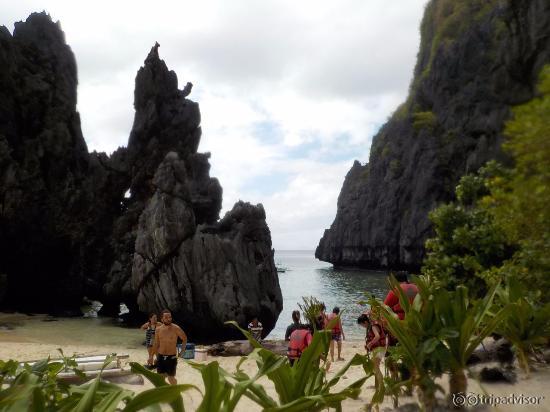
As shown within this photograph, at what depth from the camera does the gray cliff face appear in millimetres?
41719

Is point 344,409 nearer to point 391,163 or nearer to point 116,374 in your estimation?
point 116,374

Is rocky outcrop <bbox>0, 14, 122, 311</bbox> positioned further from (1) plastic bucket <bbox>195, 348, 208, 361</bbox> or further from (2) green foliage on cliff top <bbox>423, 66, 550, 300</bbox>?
(2) green foliage on cliff top <bbox>423, 66, 550, 300</bbox>

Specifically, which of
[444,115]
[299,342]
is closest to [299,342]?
[299,342]

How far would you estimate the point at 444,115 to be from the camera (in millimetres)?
58938

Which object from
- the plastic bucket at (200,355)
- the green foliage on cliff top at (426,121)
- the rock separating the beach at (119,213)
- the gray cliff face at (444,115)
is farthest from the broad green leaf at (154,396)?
the green foliage on cliff top at (426,121)

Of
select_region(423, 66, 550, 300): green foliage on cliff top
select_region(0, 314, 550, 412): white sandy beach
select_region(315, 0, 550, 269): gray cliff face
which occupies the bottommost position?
select_region(0, 314, 550, 412): white sandy beach

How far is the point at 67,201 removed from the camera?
125ft

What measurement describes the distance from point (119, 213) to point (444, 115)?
4444 cm

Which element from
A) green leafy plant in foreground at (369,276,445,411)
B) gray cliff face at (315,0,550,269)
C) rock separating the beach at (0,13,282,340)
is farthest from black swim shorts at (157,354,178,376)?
gray cliff face at (315,0,550,269)

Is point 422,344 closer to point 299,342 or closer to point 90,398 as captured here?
point 90,398

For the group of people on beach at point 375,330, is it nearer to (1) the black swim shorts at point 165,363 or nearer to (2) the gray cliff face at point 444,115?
(1) the black swim shorts at point 165,363

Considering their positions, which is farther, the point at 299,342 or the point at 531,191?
the point at 299,342

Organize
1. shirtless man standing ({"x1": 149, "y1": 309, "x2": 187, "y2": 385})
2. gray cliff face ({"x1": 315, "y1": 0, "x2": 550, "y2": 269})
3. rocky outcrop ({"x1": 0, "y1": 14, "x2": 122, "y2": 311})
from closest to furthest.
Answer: shirtless man standing ({"x1": 149, "y1": 309, "x2": 187, "y2": 385}) < rocky outcrop ({"x1": 0, "y1": 14, "x2": 122, "y2": 311}) < gray cliff face ({"x1": 315, "y1": 0, "x2": 550, "y2": 269})

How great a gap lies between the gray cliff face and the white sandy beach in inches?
1254
